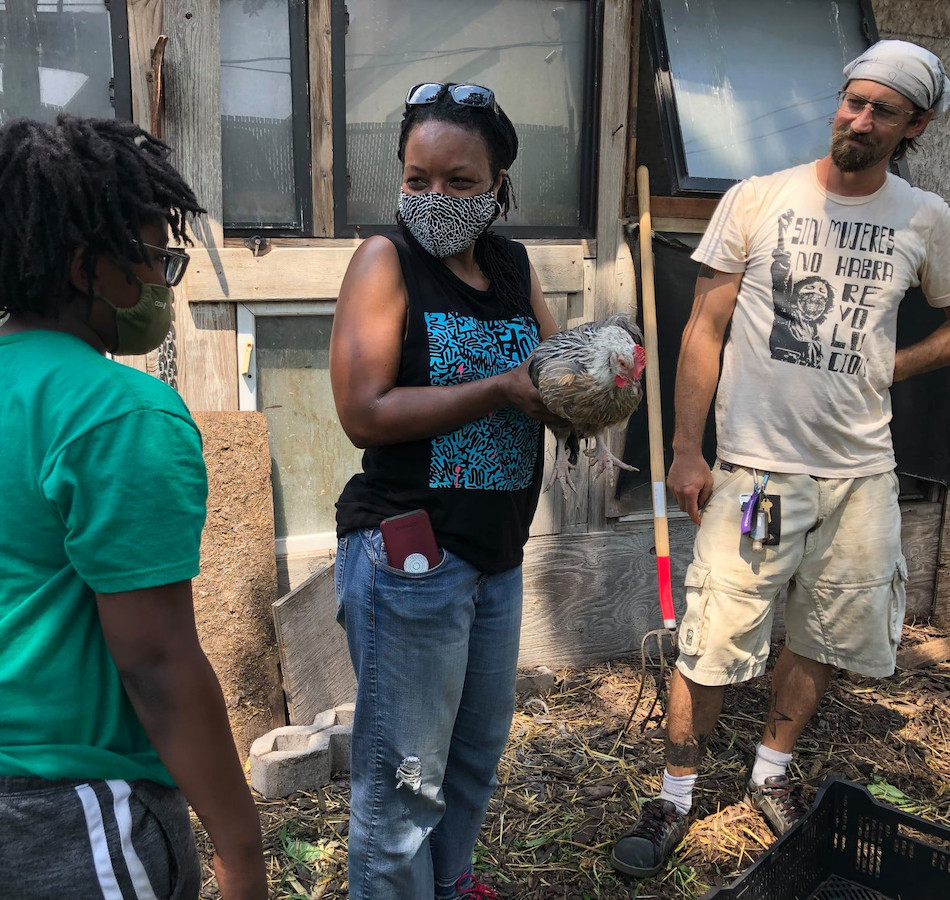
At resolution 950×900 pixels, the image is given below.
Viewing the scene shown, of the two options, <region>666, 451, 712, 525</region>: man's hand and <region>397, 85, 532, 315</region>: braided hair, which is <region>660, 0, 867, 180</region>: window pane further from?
<region>397, 85, 532, 315</region>: braided hair

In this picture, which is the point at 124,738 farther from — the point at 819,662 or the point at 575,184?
the point at 575,184

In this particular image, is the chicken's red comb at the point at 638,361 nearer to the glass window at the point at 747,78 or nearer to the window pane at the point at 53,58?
the glass window at the point at 747,78

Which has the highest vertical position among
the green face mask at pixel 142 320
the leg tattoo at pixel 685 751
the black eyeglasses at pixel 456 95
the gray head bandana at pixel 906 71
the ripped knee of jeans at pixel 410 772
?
the gray head bandana at pixel 906 71

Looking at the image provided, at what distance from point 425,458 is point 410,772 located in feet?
2.32

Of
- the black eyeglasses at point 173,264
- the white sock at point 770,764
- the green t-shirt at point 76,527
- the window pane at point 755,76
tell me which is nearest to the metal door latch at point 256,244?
the window pane at point 755,76

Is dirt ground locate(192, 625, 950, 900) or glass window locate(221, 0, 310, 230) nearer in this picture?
dirt ground locate(192, 625, 950, 900)

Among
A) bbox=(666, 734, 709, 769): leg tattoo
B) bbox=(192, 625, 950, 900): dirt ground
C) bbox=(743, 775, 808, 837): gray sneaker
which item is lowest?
bbox=(192, 625, 950, 900): dirt ground

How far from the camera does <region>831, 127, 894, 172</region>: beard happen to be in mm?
2791

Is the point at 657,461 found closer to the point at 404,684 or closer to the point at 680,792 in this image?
the point at 680,792

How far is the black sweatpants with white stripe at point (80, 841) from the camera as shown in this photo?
1165mm

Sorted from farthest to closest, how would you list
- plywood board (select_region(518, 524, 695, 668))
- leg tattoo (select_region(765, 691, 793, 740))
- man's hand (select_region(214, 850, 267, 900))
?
plywood board (select_region(518, 524, 695, 668)), leg tattoo (select_region(765, 691, 793, 740)), man's hand (select_region(214, 850, 267, 900))

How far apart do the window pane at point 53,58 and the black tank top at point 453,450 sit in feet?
6.04

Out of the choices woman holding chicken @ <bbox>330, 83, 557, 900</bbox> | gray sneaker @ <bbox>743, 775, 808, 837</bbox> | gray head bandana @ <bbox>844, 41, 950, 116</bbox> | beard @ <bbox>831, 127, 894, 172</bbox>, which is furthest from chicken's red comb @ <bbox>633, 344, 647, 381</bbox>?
gray sneaker @ <bbox>743, 775, 808, 837</bbox>

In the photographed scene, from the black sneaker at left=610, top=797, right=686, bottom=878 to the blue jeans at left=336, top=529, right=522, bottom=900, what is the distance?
0.99m
